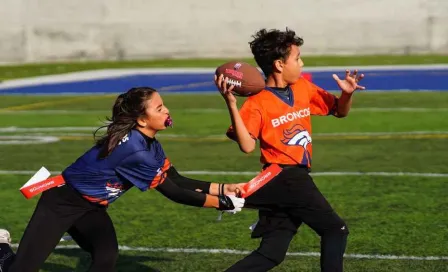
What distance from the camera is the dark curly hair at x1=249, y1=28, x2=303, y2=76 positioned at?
261 inches

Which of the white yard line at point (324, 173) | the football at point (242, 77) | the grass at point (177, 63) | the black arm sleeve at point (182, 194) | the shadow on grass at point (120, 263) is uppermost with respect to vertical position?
the football at point (242, 77)

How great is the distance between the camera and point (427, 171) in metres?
11.9

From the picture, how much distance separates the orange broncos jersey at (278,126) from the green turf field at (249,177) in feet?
4.41

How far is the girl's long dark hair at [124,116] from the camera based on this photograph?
624 cm

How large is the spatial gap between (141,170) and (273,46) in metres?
1.25

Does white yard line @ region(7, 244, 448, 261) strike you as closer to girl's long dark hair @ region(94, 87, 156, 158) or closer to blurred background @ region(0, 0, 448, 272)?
blurred background @ region(0, 0, 448, 272)

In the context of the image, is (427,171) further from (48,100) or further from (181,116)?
(48,100)

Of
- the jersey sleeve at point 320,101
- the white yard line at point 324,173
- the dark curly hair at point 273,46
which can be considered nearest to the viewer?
the dark curly hair at point 273,46

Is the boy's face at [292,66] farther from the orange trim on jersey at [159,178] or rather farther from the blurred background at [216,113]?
the blurred background at [216,113]

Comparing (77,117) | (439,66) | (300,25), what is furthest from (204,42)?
(77,117)

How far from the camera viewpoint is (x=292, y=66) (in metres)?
6.66

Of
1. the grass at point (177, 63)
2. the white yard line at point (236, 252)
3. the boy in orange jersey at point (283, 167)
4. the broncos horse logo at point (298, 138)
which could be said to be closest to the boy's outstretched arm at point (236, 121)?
the boy in orange jersey at point (283, 167)

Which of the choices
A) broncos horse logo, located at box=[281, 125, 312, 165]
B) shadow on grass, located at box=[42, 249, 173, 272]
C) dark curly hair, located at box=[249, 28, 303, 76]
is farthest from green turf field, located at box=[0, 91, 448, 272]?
dark curly hair, located at box=[249, 28, 303, 76]

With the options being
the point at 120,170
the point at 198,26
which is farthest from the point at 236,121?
the point at 198,26
